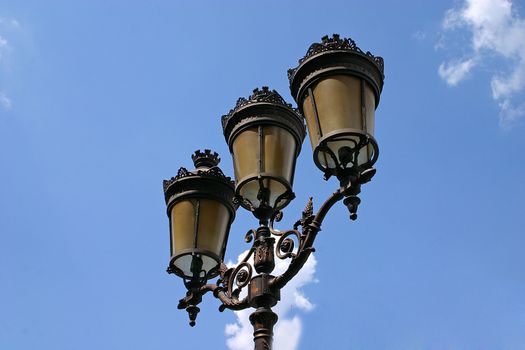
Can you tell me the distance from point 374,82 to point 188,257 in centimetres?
194

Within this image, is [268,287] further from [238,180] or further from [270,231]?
[238,180]

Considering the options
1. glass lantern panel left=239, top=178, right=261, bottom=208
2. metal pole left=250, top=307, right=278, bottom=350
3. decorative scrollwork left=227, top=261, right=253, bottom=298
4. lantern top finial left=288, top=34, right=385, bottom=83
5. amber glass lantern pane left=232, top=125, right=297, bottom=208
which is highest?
lantern top finial left=288, top=34, right=385, bottom=83

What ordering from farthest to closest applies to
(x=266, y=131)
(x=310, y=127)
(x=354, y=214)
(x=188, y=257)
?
1. (x=188, y=257)
2. (x=266, y=131)
3. (x=310, y=127)
4. (x=354, y=214)

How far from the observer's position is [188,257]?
230 inches

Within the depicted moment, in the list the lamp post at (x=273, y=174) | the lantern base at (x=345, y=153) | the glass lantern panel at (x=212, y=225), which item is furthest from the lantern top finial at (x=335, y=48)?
the glass lantern panel at (x=212, y=225)

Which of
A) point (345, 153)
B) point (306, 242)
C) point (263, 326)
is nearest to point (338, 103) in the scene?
point (345, 153)

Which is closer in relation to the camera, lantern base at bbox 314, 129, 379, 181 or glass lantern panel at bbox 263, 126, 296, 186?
lantern base at bbox 314, 129, 379, 181

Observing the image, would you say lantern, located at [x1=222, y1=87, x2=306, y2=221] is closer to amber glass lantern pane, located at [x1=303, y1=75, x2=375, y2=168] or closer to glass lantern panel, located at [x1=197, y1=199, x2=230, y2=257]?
amber glass lantern pane, located at [x1=303, y1=75, x2=375, y2=168]

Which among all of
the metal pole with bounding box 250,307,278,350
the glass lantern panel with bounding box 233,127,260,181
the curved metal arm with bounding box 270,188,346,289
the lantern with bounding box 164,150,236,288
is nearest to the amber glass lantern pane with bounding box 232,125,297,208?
the glass lantern panel with bounding box 233,127,260,181

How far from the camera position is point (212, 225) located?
19.5 ft

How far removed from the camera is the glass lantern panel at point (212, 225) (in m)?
5.86

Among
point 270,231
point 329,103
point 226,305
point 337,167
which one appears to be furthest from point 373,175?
point 226,305

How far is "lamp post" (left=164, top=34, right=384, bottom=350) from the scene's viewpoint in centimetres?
485

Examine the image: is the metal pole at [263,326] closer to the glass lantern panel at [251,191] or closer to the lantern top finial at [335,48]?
the glass lantern panel at [251,191]
